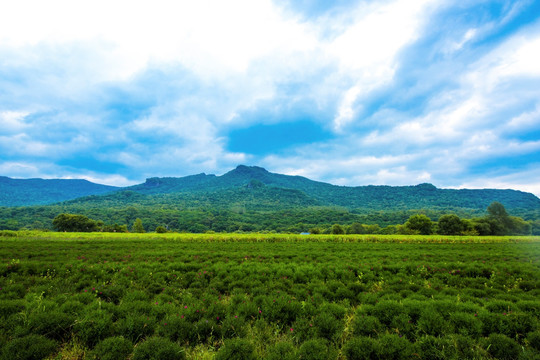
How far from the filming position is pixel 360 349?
4398 mm

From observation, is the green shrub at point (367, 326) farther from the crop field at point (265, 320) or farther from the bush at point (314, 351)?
the bush at point (314, 351)

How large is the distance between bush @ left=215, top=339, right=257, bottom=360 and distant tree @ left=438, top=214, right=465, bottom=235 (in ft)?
258

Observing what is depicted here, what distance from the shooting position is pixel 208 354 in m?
4.30

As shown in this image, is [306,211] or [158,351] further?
[306,211]

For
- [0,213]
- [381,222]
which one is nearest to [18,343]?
[381,222]

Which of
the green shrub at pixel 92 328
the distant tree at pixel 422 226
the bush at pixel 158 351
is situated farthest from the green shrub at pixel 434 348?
the distant tree at pixel 422 226

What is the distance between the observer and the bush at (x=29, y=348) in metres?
3.83

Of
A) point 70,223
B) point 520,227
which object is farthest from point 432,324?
point 70,223

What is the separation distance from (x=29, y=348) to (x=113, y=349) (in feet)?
4.94

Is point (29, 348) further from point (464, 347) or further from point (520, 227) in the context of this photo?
point (520, 227)

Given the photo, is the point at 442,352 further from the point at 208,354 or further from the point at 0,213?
the point at 0,213

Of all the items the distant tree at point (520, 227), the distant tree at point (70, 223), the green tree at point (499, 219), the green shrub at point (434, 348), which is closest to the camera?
the green shrub at point (434, 348)

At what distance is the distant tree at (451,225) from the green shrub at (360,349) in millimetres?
76770

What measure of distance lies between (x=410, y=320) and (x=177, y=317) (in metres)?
6.12
